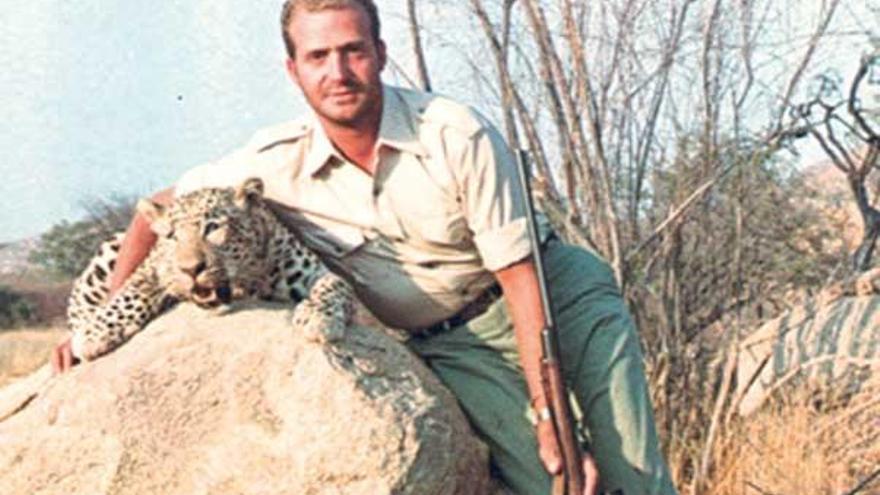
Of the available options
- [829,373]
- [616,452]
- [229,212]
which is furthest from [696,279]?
[229,212]

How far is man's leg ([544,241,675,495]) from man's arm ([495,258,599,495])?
104 millimetres

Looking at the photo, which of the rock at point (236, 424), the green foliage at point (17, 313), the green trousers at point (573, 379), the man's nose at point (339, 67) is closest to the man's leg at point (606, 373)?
the green trousers at point (573, 379)

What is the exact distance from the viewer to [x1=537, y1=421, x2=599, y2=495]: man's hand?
4.13m

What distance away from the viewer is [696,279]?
6.96 metres

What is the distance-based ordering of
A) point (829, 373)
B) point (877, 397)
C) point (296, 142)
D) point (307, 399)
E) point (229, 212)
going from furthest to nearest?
point (829, 373) < point (877, 397) < point (296, 142) < point (229, 212) < point (307, 399)

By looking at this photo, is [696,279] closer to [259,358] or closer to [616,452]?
[616,452]

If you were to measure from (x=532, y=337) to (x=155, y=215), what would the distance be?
3.74 ft

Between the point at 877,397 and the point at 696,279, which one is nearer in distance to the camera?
the point at 877,397

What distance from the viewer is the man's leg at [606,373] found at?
438 centimetres

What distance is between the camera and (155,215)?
4281 millimetres

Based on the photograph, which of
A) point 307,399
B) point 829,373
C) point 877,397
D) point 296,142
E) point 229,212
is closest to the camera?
point 307,399

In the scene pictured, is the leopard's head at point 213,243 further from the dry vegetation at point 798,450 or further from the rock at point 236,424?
the dry vegetation at point 798,450

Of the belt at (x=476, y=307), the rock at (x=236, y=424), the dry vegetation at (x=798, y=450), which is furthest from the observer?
the dry vegetation at (x=798, y=450)

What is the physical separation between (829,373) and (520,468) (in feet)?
9.81
